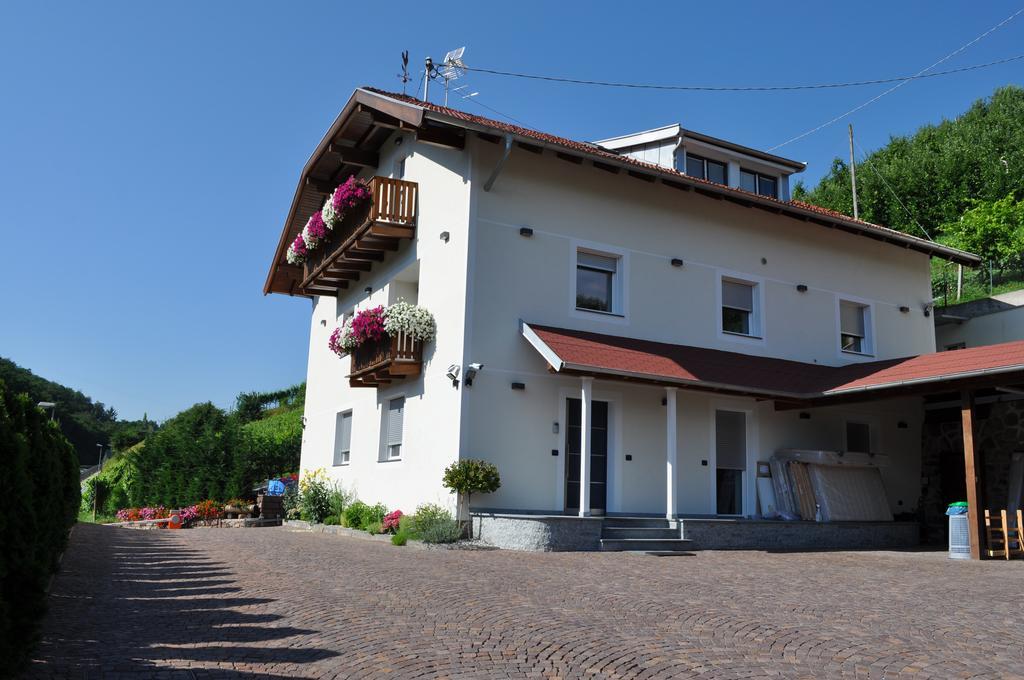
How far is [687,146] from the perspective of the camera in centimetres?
1997

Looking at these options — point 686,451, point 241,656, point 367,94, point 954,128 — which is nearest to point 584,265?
point 686,451

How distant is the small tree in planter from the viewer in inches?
520

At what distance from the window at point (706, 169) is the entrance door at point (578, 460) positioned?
791cm

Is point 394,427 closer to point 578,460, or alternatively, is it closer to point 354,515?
point 354,515

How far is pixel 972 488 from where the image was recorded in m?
12.8

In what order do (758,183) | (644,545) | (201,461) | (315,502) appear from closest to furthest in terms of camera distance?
(644,545) → (315,502) → (758,183) → (201,461)

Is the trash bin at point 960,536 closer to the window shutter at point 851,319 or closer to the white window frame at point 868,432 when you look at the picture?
the white window frame at point 868,432

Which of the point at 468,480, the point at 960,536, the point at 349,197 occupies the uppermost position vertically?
the point at 349,197

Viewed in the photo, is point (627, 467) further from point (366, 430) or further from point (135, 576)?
point (135, 576)

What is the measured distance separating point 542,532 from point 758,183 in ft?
40.9

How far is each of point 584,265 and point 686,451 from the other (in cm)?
395

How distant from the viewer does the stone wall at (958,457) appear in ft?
54.1

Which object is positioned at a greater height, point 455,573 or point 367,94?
point 367,94

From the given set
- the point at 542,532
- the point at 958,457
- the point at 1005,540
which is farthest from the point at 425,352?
the point at 958,457
